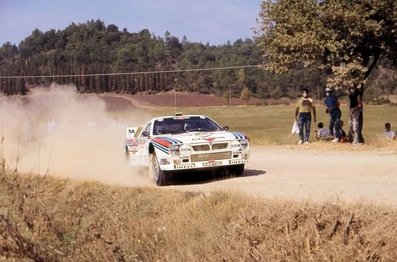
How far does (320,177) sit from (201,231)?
516 cm

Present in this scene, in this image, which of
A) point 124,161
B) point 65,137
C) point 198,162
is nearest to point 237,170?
point 198,162

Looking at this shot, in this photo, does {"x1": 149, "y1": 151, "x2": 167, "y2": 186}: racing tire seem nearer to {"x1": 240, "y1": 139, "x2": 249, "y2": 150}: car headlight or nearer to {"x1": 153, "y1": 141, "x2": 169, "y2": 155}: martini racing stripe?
{"x1": 153, "y1": 141, "x2": 169, "y2": 155}: martini racing stripe

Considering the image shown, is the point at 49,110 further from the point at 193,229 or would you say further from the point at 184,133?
the point at 193,229

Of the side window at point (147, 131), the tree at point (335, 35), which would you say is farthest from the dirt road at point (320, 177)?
the tree at point (335, 35)

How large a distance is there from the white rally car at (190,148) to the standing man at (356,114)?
7.19 metres

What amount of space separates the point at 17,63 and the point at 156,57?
158ft

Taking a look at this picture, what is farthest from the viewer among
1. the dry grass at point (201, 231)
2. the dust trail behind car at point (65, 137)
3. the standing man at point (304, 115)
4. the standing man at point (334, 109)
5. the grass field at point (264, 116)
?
the grass field at point (264, 116)

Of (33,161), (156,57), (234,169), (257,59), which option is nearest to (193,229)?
(234,169)

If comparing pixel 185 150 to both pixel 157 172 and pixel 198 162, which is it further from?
pixel 157 172

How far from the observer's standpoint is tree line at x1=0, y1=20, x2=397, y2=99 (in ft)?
164

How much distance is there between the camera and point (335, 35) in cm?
2103

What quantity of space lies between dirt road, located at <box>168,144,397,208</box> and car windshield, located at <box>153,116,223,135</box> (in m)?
1.48

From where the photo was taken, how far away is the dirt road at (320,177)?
34.7 feet

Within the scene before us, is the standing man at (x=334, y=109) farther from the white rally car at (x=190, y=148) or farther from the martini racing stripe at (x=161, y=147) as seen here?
the martini racing stripe at (x=161, y=147)
